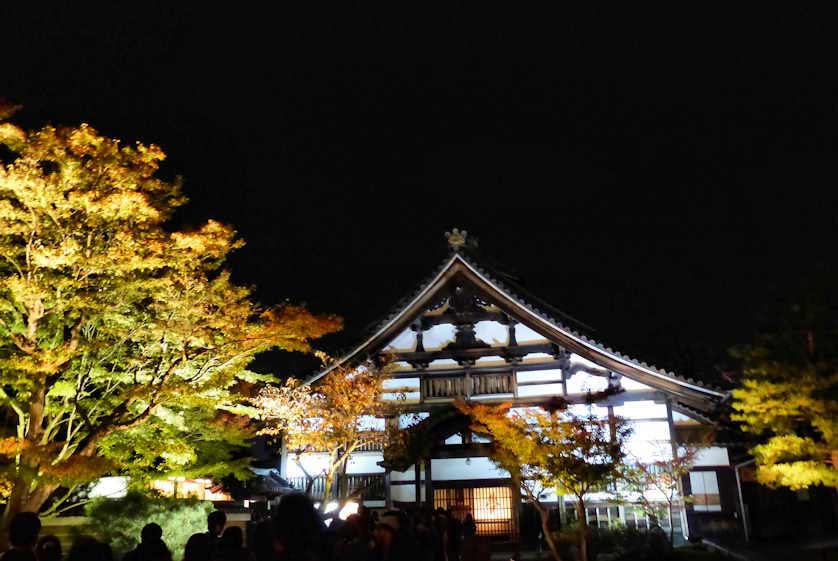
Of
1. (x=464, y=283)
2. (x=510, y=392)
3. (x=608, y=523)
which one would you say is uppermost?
(x=464, y=283)

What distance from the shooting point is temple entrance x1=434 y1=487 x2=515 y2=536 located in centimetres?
2297

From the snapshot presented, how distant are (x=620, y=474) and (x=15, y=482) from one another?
14645 mm

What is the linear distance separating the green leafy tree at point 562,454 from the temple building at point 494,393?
137 inches

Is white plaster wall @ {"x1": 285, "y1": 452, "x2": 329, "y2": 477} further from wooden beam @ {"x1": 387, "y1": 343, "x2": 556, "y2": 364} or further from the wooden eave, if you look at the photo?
wooden beam @ {"x1": 387, "y1": 343, "x2": 556, "y2": 364}

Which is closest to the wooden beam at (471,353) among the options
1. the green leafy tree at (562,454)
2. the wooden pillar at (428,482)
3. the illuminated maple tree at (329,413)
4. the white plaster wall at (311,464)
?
the illuminated maple tree at (329,413)

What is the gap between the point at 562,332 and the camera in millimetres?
23219

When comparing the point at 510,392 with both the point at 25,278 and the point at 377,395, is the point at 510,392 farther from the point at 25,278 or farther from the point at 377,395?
the point at 25,278

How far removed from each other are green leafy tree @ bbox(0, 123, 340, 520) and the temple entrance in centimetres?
1037

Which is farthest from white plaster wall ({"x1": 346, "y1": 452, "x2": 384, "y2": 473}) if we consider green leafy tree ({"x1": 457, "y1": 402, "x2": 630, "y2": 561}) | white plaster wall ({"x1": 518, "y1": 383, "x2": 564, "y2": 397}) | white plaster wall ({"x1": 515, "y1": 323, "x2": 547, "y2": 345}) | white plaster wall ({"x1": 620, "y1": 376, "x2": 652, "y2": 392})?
white plaster wall ({"x1": 620, "y1": 376, "x2": 652, "y2": 392})

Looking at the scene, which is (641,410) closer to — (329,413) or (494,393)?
(494,393)

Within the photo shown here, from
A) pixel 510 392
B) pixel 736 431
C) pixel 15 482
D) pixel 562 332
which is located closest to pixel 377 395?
pixel 510 392

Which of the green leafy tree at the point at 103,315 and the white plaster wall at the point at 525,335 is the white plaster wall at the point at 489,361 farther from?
the green leafy tree at the point at 103,315

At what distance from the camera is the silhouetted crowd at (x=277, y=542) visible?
4.13 meters

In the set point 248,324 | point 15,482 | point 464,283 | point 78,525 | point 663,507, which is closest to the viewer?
point 15,482
